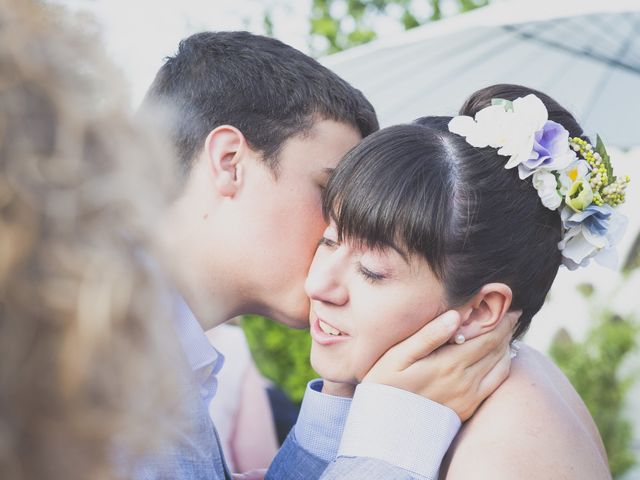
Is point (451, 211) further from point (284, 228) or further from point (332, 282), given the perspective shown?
point (284, 228)

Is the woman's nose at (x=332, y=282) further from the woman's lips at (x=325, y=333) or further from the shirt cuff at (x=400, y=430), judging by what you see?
the shirt cuff at (x=400, y=430)

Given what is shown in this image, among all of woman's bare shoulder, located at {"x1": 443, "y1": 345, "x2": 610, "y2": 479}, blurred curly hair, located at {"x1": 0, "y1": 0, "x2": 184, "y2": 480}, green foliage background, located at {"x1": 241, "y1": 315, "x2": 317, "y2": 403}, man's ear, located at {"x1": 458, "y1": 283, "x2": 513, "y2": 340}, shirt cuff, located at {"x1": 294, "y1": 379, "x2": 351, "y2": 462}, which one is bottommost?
green foliage background, located at {"x1": 241, "y1": 315, "x2": 317, "y2": 403}

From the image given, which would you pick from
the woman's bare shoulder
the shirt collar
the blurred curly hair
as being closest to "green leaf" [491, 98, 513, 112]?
the woman's bare shoulder

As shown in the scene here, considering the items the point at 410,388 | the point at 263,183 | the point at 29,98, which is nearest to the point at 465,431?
the point at 410,388

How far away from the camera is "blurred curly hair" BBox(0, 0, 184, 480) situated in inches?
32.7

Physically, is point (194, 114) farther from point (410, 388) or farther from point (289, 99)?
point (410, 388)

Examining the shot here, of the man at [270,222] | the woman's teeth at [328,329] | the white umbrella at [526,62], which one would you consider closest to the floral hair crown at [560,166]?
the man at [270,222]

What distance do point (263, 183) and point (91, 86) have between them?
74.2 inches

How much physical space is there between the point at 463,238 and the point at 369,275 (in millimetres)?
294

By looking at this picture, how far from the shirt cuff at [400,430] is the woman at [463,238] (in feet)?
0.25

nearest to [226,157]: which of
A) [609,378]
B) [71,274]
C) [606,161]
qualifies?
[606,161]

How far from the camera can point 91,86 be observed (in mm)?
921

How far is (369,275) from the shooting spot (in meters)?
2.43

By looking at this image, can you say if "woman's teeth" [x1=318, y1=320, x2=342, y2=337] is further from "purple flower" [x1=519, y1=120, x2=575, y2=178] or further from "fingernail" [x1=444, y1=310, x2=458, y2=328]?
"purple flower" [x1=519, y1=120, x2=575, y2=178]
